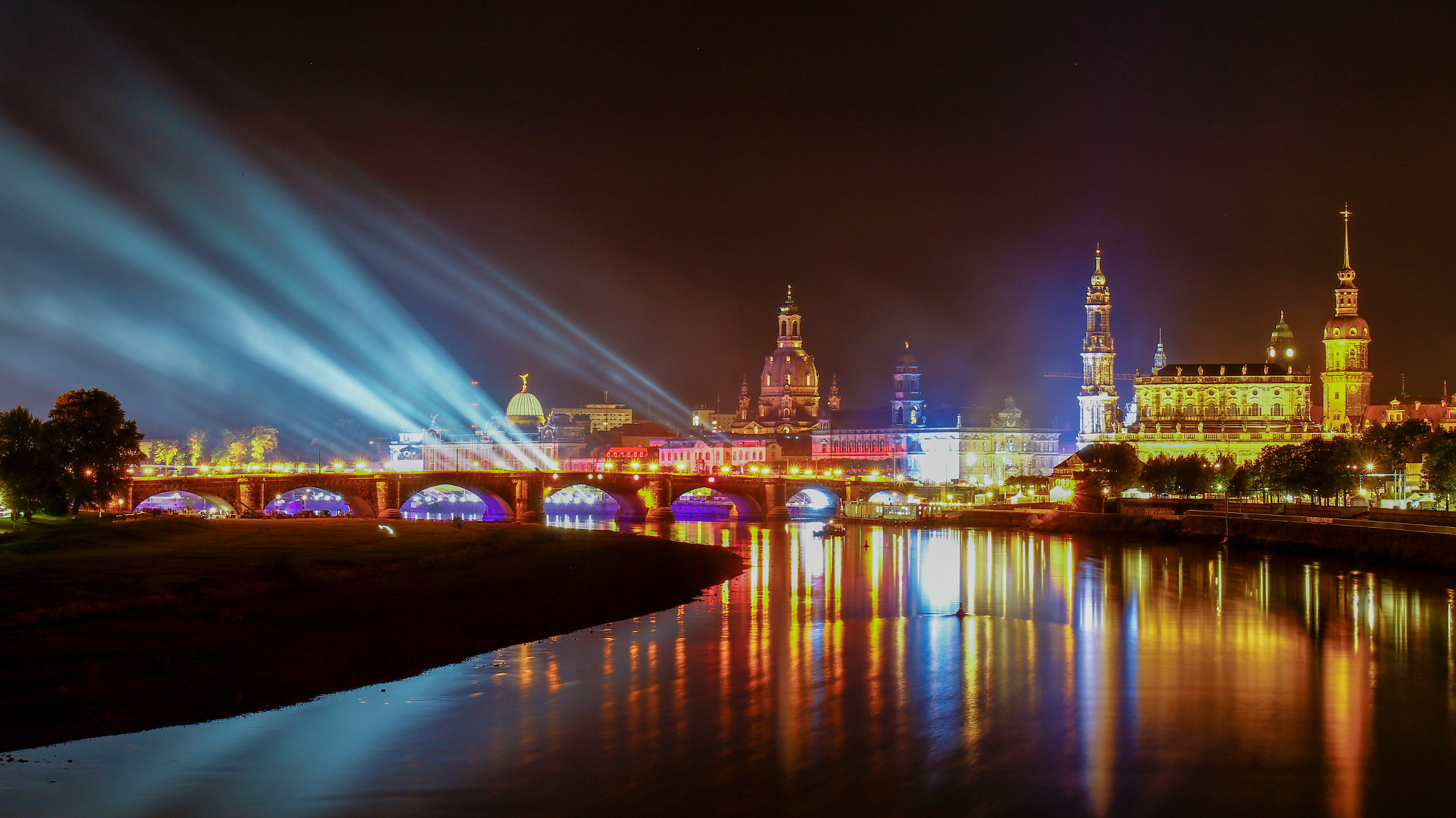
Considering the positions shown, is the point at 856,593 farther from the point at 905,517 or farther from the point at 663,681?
the point at 905,517

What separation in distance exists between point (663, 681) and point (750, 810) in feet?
38.0

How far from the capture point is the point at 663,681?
35.8 meters

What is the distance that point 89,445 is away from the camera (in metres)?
69.1

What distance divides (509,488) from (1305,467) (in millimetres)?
68507

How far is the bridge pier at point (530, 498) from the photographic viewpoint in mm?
121312

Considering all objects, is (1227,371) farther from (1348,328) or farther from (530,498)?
(530,498)

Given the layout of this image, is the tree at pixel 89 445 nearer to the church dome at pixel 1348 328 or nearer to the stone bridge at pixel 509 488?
the stone bridge at pixel 509 488

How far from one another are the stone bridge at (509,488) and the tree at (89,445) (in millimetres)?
6565

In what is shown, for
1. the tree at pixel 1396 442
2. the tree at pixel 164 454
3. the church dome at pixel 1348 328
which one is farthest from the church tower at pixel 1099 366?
the tree at pixel 164 454

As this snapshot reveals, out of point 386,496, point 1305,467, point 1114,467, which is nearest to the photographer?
point 386,496

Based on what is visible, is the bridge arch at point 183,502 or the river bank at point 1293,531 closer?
the river bank at point 1293,531

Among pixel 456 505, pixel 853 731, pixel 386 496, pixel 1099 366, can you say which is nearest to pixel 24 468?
pixel 386 496

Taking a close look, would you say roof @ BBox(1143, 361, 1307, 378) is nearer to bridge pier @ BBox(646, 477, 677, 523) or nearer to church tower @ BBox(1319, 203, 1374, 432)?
church tower @ BBox(1319, 203, 1374, 432)

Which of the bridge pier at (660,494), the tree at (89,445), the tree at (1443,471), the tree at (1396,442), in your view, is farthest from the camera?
the bridge pier at (660,494)
